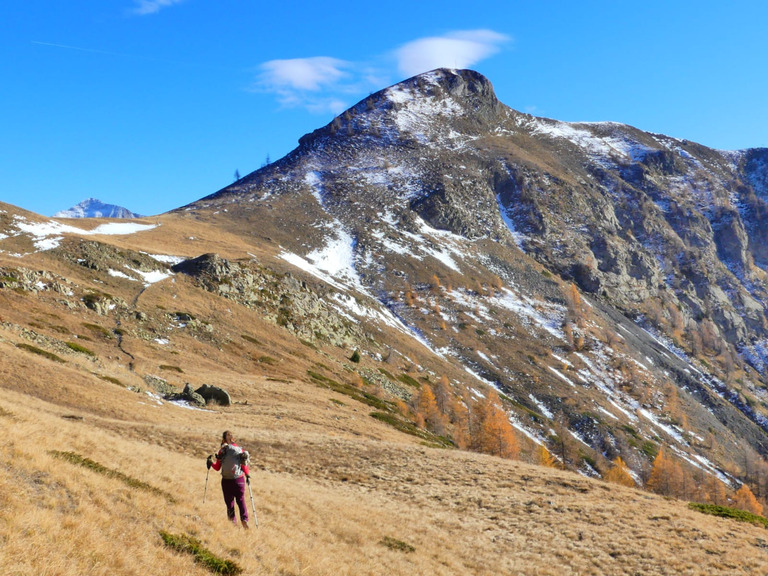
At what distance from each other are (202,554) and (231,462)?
3346 millimetres

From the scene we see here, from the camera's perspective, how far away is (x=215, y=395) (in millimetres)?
42625

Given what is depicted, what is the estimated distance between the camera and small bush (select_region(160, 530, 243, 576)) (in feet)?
36.8

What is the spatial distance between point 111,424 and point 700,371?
603 feet

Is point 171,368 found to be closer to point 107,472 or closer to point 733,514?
point 107,472

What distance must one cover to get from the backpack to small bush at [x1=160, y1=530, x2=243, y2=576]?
267 centimetres

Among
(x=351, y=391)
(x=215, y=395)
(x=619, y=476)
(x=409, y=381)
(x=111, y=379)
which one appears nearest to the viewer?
(x=111, y=379)

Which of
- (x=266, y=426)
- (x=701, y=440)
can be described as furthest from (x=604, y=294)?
(x=266, y=426)

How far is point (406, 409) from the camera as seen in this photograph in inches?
2963

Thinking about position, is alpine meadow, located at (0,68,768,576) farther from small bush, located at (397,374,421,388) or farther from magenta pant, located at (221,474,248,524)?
magenta pant, located at (221,474,248,524)

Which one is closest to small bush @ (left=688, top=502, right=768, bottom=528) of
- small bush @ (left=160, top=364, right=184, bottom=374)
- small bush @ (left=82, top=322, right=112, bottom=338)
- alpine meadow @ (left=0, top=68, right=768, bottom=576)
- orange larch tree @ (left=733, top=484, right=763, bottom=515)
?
alpine meadow @ (left=0, top=68, right=768, bottom=576)

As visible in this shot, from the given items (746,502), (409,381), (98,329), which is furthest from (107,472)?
(746,502)

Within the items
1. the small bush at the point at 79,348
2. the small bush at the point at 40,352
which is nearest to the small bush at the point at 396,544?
the small bush at the point at 40,352

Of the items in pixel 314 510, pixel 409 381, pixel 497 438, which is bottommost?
pixel 497 438

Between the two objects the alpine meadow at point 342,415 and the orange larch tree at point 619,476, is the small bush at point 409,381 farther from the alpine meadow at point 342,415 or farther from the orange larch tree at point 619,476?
the orange larch tree at point 619,476
